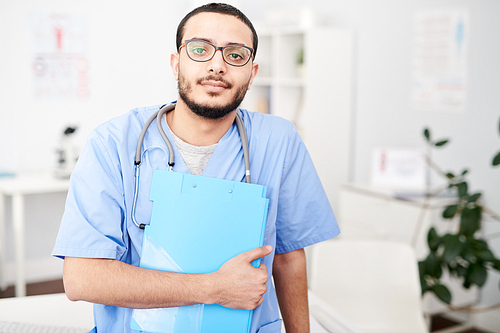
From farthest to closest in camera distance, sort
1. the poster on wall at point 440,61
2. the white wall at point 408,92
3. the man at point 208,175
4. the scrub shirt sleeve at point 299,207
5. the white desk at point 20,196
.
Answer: the white desk at point 20,196, the poster on wall at point 440,61, the white wall at point 408,92, the scrub shirt sleeve at point 299,207, the man at point 208,175

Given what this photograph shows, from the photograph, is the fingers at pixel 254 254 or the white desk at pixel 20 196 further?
Result: the white desk at pixel 20 196

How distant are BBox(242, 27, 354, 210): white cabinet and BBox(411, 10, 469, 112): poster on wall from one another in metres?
0.54

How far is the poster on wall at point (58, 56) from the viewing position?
353 centimetres

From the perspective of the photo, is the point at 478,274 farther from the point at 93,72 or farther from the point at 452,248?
the point at 93,72

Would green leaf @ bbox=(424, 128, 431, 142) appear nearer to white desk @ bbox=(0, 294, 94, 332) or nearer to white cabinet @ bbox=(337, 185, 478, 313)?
white cabinet @ bbox=(337, 185, 478, 313)

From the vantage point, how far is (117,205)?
110 centimetres

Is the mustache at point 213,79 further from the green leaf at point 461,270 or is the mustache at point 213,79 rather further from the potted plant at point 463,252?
the green leaf at point 461,270

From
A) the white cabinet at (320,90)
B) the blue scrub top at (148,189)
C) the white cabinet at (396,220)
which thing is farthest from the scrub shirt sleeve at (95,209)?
the white cabinet at (320,90)

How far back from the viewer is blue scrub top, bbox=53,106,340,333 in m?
1.07

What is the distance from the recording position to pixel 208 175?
1.17m

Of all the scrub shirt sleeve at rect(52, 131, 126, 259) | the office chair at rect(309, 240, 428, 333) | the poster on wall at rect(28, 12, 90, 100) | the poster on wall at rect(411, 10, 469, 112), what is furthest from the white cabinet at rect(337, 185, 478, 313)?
the poster on wall at rect(28, 12, 90, 100)

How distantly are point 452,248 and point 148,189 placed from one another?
1.56 metres

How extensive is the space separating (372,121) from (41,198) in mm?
2462

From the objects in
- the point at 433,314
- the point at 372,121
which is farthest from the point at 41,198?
the point at 433,314
